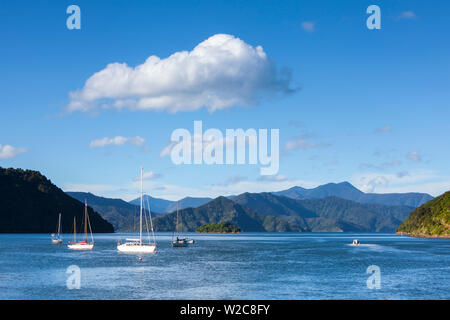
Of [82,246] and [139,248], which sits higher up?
[139,248]

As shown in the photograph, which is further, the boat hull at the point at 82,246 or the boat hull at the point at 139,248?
the boat hull at the point at 82,246

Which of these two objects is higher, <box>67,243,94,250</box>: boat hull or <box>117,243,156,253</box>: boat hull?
<box>117,243,156,253</box>: boat hull

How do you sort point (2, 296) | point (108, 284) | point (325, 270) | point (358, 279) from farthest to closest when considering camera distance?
point (325, 270) → point (358, 279) → point (108, 284) → point (2, 296)

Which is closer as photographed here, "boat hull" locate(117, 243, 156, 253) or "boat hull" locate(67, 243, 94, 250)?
"boat hull" locate(117, 243, 156, 253)

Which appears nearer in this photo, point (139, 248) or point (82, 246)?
point (139, 248)

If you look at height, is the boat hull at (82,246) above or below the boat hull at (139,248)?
below
